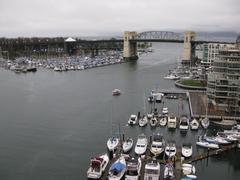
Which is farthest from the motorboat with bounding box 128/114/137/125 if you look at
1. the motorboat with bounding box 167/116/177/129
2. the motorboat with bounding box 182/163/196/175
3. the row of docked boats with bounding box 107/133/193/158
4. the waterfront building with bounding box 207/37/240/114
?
the motorboat with bounding box 182/163/196/175

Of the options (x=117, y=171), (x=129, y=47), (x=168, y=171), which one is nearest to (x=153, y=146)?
(x=168, y=171)

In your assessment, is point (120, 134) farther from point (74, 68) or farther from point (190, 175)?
point (74, 68)

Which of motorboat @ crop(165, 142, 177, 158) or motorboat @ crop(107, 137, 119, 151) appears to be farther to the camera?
motorboat @ crop(107, 137, 119, 151)

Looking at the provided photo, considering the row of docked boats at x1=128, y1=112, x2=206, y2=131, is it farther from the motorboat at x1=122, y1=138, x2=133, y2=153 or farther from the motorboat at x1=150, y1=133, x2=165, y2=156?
the motorboat at x1=122, y1=138, x2=133, y2=153

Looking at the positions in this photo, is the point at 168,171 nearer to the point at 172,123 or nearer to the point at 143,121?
the point at 172,123

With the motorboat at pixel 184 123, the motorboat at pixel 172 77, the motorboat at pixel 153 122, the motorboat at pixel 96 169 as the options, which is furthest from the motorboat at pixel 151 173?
the motorboat at pixel 172 77

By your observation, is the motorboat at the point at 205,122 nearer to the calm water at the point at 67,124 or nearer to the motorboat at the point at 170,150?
the calm water at the point at 67,124
